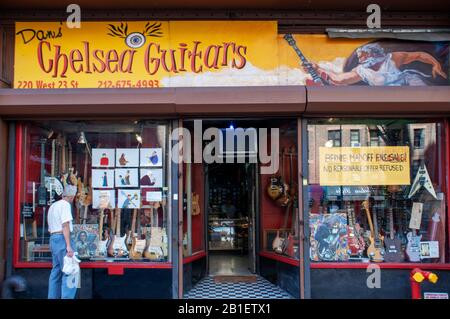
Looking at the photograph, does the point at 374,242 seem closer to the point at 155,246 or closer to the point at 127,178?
the point at 155,246

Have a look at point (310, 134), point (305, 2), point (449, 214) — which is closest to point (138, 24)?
point (305, 2)

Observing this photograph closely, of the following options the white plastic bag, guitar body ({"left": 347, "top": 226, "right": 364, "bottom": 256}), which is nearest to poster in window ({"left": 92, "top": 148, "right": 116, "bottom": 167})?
the white plastic bag

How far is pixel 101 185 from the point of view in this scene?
6.19 metres

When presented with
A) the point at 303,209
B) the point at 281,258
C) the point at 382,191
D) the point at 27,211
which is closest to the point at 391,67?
the point at 382,191

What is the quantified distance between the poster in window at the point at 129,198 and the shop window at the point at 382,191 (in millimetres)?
2359

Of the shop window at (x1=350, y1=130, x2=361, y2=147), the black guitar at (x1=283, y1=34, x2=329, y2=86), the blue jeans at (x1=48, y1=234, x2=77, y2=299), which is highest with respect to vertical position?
the black guitar at (x1=283, y1=34, x2=329, y2=86)

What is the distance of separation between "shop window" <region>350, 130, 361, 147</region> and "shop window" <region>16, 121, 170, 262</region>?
2.53 metres

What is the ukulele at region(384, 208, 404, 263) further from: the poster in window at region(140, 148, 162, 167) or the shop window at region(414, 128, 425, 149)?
the poster in window at region(140, 148, 162, 167)

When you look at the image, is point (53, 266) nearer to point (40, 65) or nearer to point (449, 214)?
point (40, 65)

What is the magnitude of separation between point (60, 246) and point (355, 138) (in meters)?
4.15

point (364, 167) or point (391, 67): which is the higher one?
point (391, 67)

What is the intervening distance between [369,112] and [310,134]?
811 millimetres

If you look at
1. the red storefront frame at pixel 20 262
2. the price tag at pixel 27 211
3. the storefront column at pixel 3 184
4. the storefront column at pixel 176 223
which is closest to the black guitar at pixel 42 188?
the price tag at pixel 27 211

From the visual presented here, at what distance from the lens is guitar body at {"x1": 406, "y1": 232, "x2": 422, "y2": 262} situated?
5.94 meters
